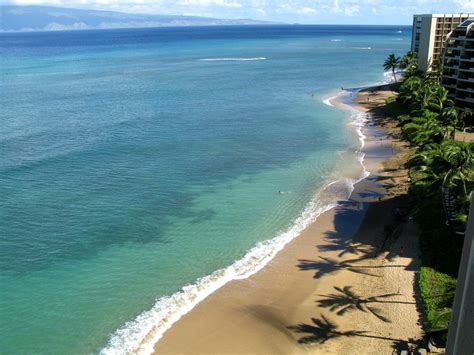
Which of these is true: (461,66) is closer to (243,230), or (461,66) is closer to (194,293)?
(243,230)

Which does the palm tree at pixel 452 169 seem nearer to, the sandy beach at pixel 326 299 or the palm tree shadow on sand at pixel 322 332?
the sandy beach at pixel 326 299

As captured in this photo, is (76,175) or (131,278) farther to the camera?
(76,175)

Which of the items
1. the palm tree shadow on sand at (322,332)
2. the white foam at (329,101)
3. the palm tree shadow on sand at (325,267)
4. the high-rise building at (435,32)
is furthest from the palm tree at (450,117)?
the high-rise building at (435,32)

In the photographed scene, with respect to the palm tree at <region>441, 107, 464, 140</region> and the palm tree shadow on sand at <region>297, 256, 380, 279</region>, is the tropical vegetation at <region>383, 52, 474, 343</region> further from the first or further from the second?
the palm tree shadow on sand at <region>297, 256, 380, 279</region>

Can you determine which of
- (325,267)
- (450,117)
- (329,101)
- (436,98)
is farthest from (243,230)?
(329,101)

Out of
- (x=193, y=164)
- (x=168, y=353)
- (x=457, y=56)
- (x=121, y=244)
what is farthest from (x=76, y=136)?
(x=457, y=56)

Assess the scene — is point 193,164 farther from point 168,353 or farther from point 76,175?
point 168,353
